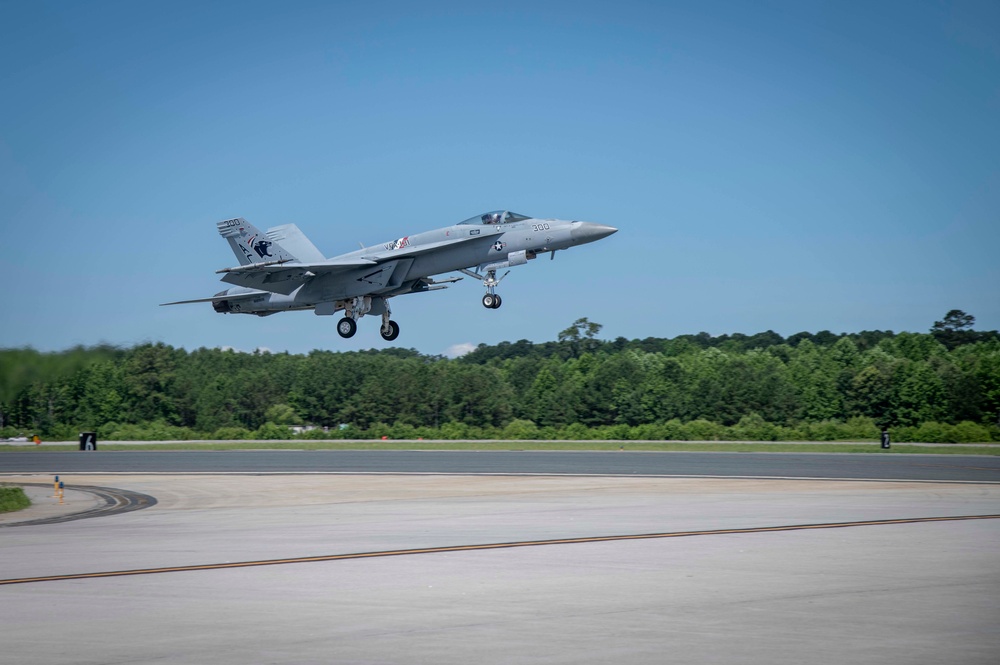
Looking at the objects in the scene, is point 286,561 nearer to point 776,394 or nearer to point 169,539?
point 169,539

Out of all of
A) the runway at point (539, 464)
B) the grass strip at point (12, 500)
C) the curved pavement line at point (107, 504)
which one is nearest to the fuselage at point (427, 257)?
the runway at point (539, 464)

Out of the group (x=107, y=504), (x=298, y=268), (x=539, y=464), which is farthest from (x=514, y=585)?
(x=539, y=464)

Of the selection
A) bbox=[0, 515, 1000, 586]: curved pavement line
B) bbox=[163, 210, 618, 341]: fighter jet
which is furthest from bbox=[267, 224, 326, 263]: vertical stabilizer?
bbox=[0, 515, 1000, 586]: curved pavement line

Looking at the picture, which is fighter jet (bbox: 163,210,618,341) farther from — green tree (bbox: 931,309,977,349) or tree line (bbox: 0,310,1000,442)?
green tree (bbox: 931,309,977,349)

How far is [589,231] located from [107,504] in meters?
15.2

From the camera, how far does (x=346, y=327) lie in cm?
3853

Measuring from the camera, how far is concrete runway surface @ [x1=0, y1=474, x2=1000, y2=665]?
983 centimetres

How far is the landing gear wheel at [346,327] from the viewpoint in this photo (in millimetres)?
38438

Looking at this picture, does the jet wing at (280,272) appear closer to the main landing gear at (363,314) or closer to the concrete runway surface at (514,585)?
the main landing gear at (363,314)

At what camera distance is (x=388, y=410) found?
9431cm

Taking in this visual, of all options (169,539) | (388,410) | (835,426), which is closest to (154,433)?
(388,410)

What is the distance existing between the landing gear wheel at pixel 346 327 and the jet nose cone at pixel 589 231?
10193 mm

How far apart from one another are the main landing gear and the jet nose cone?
356 inches

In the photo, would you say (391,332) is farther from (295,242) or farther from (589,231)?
(589,231)
